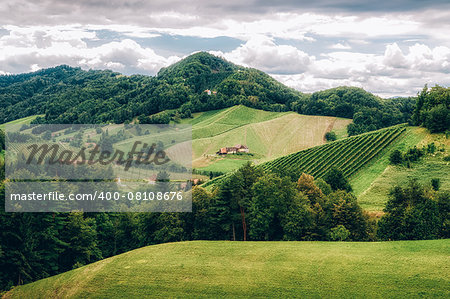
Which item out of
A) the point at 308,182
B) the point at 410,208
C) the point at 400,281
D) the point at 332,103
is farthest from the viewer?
the point at 332,103

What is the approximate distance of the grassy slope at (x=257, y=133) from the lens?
115250mm

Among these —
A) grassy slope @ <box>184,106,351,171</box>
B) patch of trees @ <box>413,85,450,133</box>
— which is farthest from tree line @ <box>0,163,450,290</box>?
grassy slope @ <box>184,106,351,171</box>

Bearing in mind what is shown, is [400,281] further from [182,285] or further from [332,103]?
[332,103]

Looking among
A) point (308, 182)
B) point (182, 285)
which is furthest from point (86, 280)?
point (308, 182)

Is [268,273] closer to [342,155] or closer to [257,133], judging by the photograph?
[342,155]

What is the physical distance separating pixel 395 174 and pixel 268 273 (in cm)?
4668

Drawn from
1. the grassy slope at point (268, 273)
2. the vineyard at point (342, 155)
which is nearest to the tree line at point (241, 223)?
the grassy slope at point (268, 273)

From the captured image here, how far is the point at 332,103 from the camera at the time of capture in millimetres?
150625

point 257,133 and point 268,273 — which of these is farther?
point 257,133

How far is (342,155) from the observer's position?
73250 mm

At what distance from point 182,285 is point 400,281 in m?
14.5

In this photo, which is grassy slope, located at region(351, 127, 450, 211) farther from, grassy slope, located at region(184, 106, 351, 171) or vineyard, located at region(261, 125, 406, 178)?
grassy slope, located at region(184, 106, 351, 171)

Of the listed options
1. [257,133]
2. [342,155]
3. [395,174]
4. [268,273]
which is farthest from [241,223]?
[257,133]

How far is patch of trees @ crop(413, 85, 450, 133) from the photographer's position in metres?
67.1
